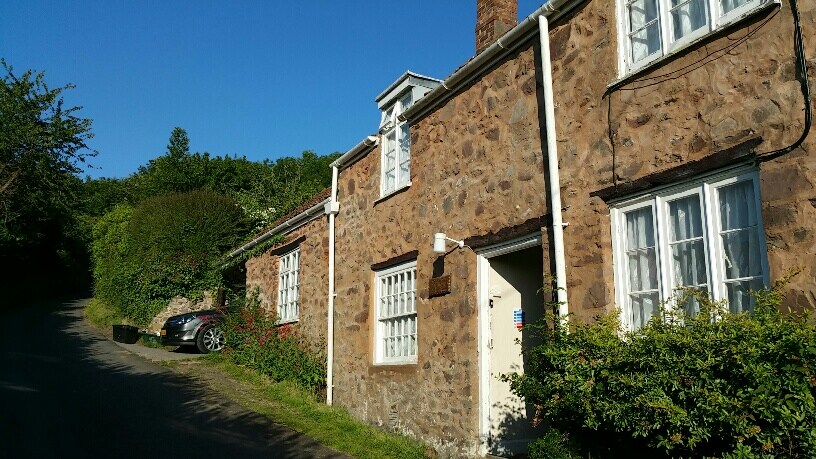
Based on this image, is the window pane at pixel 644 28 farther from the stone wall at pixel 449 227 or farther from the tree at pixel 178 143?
the tree at pixel 178 143

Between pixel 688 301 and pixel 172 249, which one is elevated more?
pixel 172 249

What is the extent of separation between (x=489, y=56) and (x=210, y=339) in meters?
12.3

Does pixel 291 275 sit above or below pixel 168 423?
above

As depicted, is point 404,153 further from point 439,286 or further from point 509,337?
point 509,337

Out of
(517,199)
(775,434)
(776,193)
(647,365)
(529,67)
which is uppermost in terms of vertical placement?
(529,67)

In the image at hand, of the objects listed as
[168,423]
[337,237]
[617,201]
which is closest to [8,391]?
[168,423]

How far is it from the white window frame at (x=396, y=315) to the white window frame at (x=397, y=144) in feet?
4.23

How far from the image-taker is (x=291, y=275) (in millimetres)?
14750

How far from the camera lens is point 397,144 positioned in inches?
423

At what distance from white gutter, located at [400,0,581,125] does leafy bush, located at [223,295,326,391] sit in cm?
509

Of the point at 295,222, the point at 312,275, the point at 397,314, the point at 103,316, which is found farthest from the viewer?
the point at 103,316

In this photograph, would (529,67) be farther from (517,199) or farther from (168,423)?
(168,423)

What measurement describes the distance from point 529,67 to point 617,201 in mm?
2188

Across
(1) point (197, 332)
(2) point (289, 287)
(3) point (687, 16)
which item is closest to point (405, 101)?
(2) point (289, 287)
